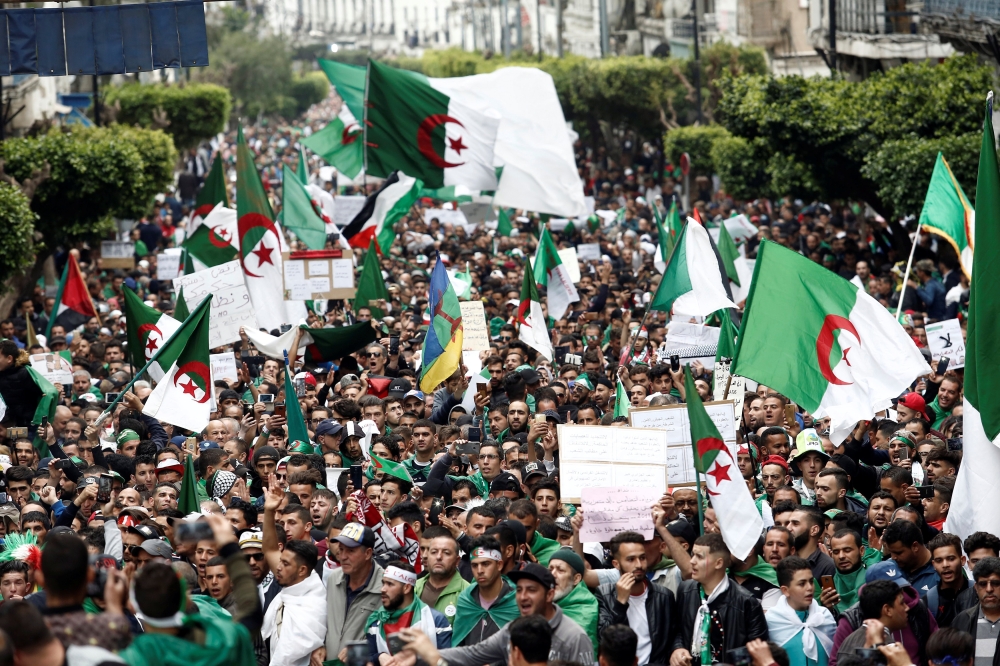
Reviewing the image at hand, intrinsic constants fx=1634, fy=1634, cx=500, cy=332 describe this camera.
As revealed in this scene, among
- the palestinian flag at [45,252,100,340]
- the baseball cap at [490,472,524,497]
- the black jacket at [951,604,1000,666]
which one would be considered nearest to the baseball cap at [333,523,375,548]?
the baseball cap at [490,472,524,497]

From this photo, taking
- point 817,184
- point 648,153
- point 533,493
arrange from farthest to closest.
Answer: point 648,153, point 817,184, point 533,493

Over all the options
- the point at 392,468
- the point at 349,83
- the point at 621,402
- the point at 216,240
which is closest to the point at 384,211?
the point at 349,83

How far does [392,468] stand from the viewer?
9.57 m

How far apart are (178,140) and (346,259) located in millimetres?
28011

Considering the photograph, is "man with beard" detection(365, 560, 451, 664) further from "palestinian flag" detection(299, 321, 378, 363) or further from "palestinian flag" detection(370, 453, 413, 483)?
"palestinian flag" detection(299, 321, 378, 363)

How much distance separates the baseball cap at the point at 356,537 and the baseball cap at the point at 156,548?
101cm

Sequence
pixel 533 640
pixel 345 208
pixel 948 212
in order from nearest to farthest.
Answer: pixel 533 640 < pixel 948 212 < pixel 345 208

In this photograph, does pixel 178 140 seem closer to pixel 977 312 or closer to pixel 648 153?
pixel 648 153

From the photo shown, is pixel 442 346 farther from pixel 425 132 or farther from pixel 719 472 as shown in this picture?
pixel 425 132

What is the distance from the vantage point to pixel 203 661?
526cm

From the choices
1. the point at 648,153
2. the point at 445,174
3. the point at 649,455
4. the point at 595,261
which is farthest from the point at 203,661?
the point at 648,153

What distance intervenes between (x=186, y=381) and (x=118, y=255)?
48.9ft

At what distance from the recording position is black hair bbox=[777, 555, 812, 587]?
723 centimetres

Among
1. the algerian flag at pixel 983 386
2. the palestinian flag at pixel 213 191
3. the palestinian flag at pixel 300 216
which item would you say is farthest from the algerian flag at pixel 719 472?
the palestinian flag at pixel 213 191
